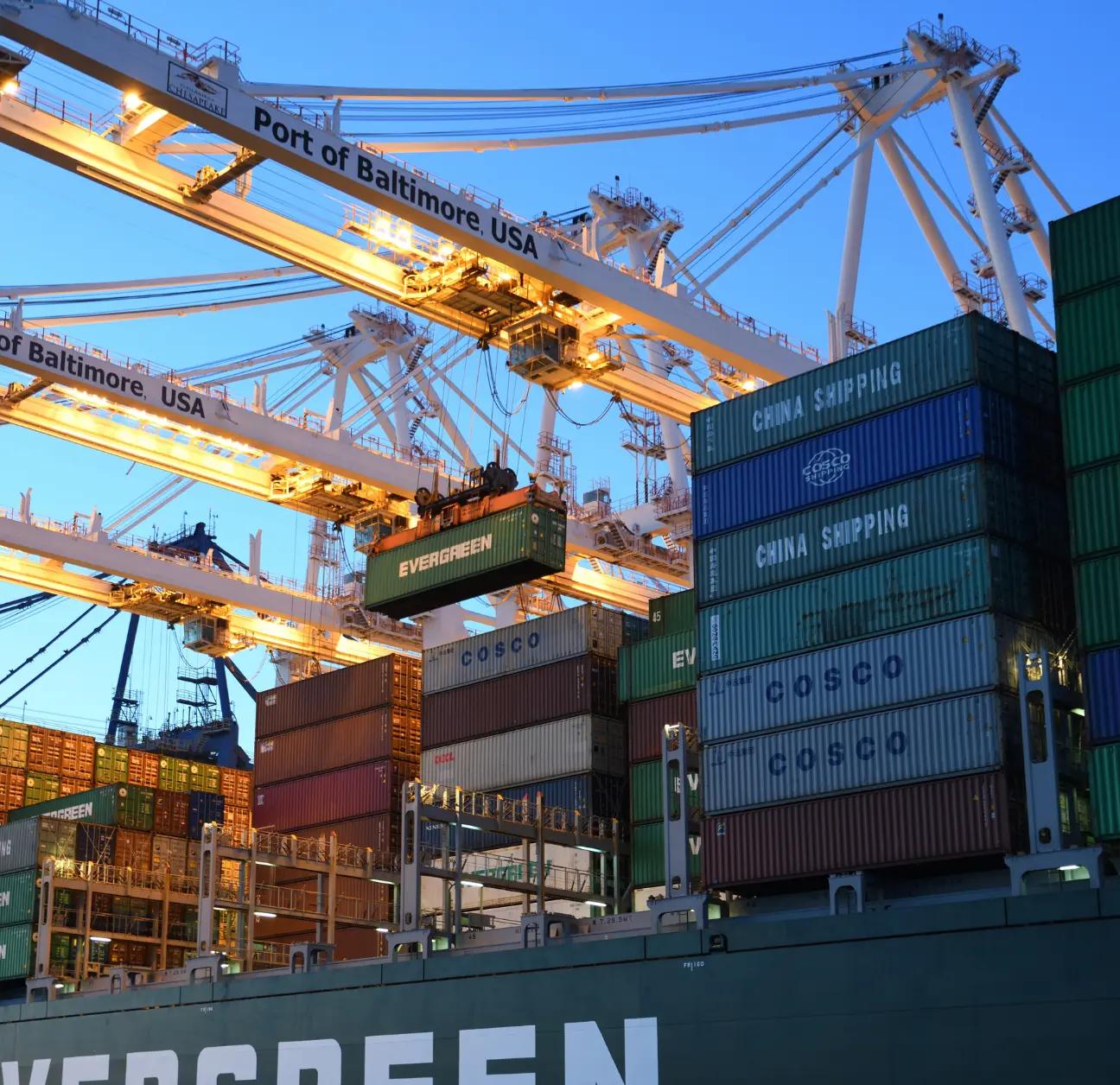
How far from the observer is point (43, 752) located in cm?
5297

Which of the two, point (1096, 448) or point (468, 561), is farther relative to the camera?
point (468, 561)

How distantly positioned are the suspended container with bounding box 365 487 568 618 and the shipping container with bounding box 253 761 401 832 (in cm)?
587

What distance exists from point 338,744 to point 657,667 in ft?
38.2

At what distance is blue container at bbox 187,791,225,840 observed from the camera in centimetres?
4634

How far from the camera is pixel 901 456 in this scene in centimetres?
2664

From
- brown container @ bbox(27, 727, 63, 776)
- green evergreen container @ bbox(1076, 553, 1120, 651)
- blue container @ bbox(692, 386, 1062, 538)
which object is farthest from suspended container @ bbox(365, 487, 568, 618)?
brown container @ bbox(27, 727, 63, 776)

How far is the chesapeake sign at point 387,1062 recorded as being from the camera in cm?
2695

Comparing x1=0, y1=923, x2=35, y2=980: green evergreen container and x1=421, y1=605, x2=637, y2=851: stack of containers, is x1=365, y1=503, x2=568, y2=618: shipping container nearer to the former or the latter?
x1=421, y1=605, x2=637, y2=851: stack of containers

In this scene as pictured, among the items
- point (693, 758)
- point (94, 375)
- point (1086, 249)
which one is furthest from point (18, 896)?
point (1086, 249)

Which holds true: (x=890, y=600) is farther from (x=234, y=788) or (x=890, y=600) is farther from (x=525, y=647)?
(x=234, y=788)

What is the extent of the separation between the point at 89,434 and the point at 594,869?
1720cm

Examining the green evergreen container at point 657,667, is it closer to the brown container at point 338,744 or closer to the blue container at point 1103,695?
the brown container at point 338,744

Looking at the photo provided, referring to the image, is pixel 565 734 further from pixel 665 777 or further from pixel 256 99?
pixel 256 99

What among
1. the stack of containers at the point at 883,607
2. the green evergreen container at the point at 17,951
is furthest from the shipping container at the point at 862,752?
the green evergreen container at the point at 17,951
